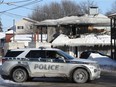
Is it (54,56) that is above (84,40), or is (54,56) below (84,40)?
below

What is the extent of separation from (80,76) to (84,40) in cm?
3886

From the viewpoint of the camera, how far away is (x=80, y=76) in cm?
1969

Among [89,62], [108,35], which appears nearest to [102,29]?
[108,35]

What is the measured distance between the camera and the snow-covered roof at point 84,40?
57.7 m

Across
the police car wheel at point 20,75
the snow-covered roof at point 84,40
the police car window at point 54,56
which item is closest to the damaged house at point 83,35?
the snow-covered roof at point 84,40

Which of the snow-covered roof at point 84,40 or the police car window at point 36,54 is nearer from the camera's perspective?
the police car window at point 36,54

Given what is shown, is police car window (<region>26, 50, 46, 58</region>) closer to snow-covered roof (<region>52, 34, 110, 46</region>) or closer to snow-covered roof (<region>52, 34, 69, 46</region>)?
snow-covered roof (<region>52, 34, 110, 46</region>)

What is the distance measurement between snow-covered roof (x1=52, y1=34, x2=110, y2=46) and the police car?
124 ft

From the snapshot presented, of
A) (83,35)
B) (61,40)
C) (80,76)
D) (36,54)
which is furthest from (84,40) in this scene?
(80,76)

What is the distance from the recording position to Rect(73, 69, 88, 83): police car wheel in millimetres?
19672

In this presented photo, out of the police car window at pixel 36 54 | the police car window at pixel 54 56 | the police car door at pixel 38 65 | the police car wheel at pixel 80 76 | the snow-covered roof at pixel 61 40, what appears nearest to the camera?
the police car wheel at pixel 80 76

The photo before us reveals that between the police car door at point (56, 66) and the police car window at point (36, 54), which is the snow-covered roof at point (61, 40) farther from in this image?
the police car door at point (56, 66)

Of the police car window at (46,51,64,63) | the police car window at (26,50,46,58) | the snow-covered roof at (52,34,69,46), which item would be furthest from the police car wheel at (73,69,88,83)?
the snow-covered roof at (52,34,69,46)

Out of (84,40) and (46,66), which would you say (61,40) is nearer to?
(84,40)
